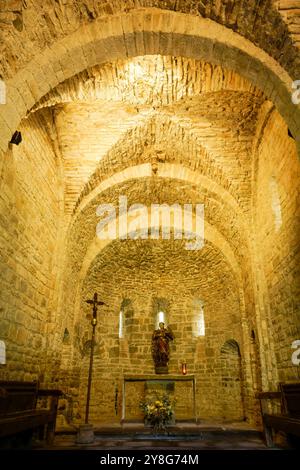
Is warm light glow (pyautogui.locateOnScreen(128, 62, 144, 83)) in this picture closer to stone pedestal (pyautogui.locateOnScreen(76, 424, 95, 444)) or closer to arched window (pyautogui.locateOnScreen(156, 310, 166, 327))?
stone pedestal (pyautogui.locateOnScreen(76, 424, 95, 444))

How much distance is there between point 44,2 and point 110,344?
10.2m

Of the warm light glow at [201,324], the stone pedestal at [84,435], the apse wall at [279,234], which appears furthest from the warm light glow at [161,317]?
the stone pedestal at [84,435]

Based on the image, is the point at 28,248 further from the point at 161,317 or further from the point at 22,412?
the point at 161,317

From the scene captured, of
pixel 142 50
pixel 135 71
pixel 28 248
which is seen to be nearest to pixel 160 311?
pixel 28 248

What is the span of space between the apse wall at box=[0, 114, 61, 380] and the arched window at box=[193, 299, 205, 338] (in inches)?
254

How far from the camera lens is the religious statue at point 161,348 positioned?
11.2 meters

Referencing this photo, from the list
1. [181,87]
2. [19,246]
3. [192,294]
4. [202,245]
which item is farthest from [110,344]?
[181,87]

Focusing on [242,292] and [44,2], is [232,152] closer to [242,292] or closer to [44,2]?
[242,292]

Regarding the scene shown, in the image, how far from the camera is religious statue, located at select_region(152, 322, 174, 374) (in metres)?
11.2

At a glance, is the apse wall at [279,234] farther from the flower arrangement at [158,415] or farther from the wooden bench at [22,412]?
the wooden bench at [22,412]

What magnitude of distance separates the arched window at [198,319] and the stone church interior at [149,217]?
0.05 m

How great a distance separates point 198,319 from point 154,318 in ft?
5.39

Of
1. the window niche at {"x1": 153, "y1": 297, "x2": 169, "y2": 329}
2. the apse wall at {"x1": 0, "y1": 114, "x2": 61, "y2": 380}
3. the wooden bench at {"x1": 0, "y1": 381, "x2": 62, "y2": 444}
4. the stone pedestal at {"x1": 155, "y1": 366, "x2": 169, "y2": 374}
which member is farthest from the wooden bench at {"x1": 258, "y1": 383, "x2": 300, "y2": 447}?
the window niche at {"x1": 153, "y1": 297, "x2": 169, "y2": 329}

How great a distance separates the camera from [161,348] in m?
11.2
